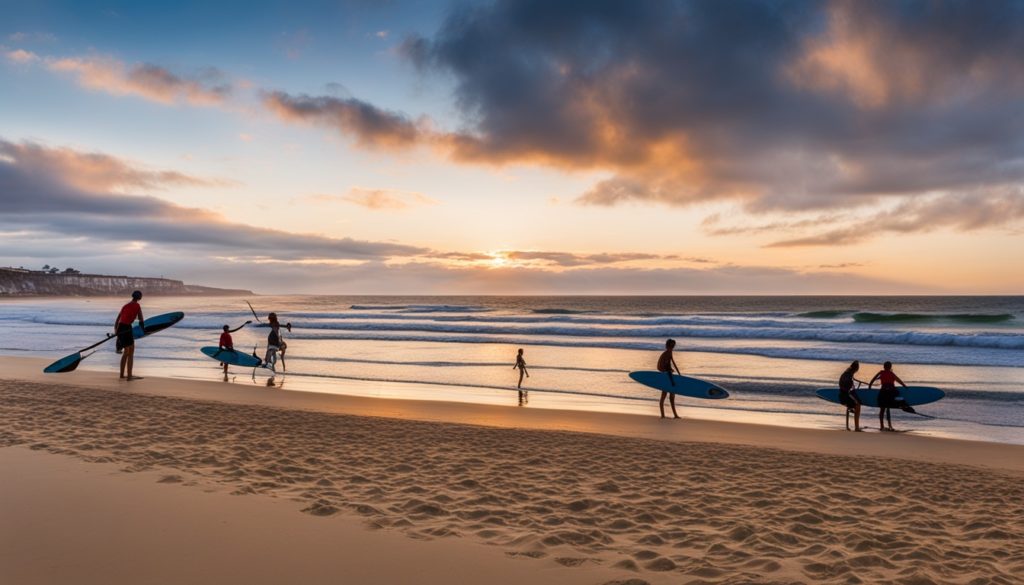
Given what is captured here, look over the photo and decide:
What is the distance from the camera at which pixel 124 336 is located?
607 inches

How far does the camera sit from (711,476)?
24.3 feet

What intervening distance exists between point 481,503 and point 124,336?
13.5m

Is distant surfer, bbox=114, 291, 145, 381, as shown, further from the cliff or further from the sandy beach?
the cliff

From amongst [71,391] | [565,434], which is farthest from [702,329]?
[71,391]

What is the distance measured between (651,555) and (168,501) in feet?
14.6

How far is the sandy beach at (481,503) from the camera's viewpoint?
14.6 ft

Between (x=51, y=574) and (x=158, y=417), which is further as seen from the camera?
(x=158, y=417)

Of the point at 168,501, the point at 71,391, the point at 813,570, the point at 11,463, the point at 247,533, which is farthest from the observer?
the point at 71,391

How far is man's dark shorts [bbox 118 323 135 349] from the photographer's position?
15.1 metres

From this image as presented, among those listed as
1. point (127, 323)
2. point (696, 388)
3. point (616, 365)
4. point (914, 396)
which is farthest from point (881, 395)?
point (127, 323)

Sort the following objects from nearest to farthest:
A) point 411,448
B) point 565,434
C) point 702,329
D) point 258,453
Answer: point 258,453
point 411,448
point 565,434
point 702,329

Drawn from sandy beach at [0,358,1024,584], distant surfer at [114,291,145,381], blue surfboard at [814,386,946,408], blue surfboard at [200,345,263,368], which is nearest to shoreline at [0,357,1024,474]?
sandy beach at [0,358,1024,584]

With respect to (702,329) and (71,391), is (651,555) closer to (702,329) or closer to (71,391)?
(71,391)

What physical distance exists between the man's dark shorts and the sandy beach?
4592 millimetres
